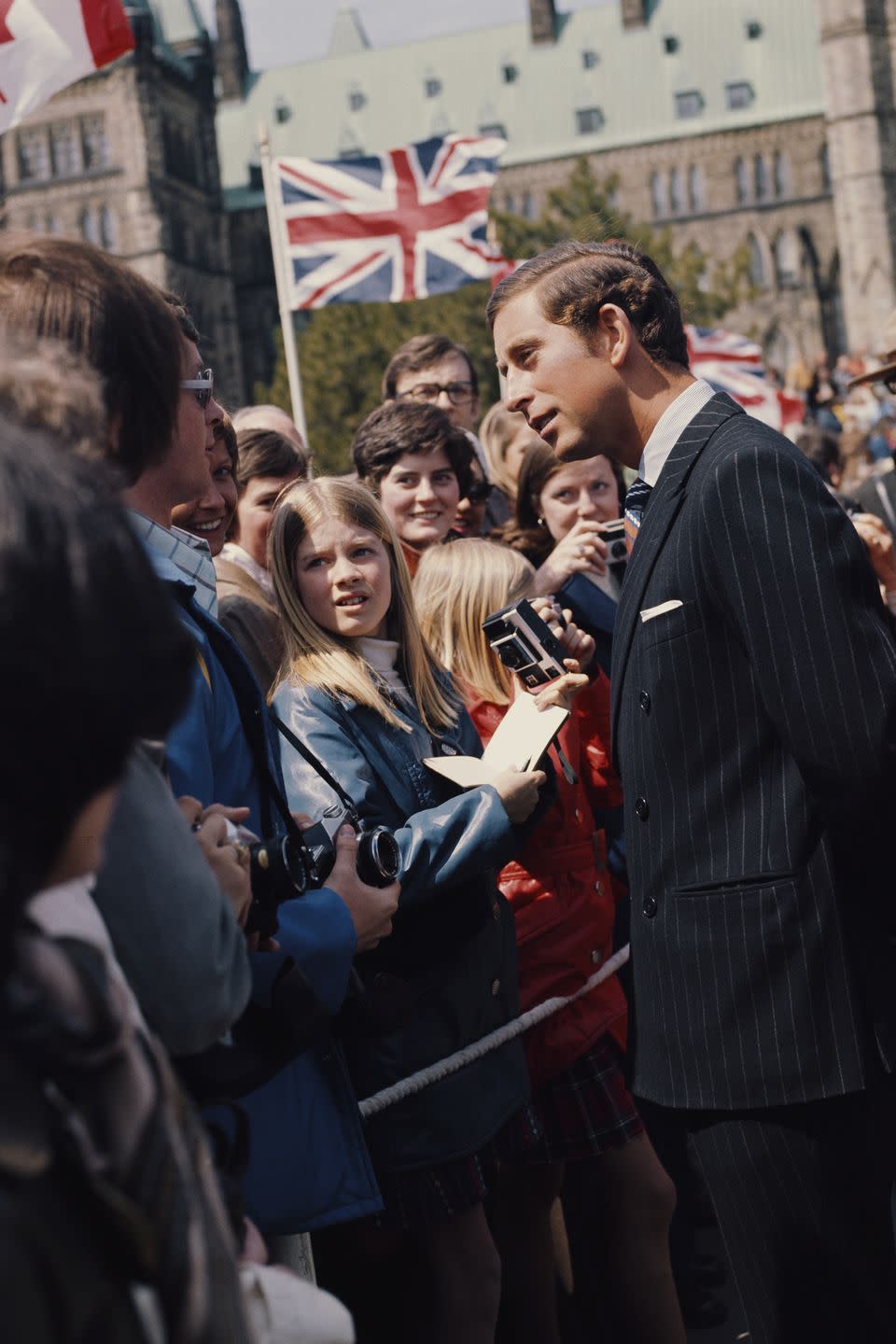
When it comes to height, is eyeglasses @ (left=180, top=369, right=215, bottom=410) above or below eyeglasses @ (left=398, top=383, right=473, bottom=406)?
above

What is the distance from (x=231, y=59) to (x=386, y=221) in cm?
7374

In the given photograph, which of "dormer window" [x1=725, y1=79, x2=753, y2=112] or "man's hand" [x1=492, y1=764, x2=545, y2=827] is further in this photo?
"dormer window" [x1=725, y1=79, x2=753, y2=112]

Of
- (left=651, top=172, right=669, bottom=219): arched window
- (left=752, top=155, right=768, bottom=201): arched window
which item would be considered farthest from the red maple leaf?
(left=752, top=155, right=768, bottom=201): arched window

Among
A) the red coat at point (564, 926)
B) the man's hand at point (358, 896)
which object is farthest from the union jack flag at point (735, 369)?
the man's hand at point (358, 896)

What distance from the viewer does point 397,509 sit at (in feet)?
16.1

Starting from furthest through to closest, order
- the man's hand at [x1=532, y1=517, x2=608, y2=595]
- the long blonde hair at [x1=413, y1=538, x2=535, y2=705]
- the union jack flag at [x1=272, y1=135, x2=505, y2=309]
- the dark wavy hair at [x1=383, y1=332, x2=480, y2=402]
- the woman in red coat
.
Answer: the union jack flag at [x1=272, y1=135, x2=505, y2=309]
the dark wavy hair at [x1=383, y1=332, x2=480, y2=402]
the man's hand at [x1=532, y1=517, x2=608, y2=595]
the long blonde hair at [x1=413, y1=538, x2=535, y2=705]
the woman in red coat

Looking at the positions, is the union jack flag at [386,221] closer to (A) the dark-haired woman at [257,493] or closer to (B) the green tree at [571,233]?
(A) the dark-haired woman at [257,493]

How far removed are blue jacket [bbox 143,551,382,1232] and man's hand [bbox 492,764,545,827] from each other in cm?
79

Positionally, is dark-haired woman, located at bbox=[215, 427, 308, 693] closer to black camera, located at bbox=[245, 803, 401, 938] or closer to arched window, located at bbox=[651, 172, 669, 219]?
black camera, located at bbox=[245, 803, 401, 938]

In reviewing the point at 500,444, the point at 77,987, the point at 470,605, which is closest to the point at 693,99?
the point at 500,444

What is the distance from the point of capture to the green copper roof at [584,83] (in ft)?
238

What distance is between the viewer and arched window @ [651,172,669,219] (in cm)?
7356

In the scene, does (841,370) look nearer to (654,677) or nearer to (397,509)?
(397,509)

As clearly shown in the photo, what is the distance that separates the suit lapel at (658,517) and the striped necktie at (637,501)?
0.11 metres
